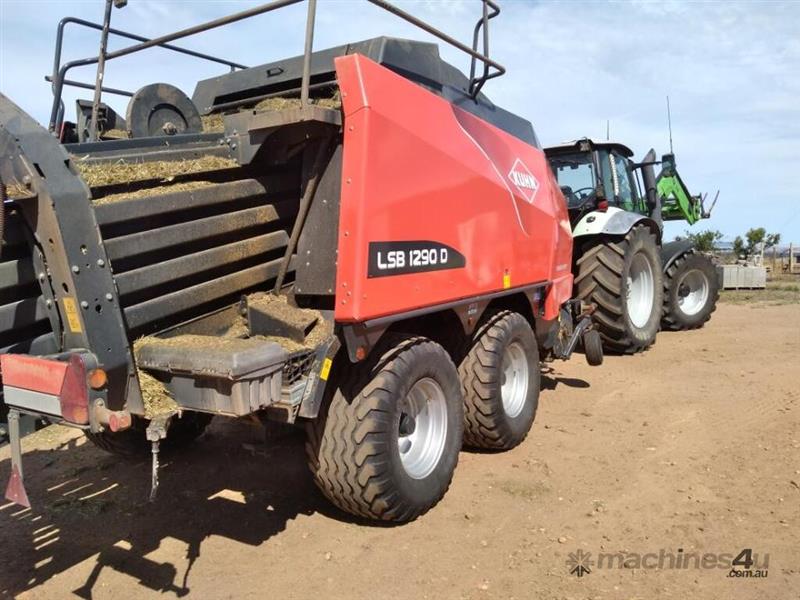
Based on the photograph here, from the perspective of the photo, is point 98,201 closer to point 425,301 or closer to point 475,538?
point 425,301

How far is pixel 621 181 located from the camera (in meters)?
8.16

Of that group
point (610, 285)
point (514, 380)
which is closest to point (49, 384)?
point (514, 380)

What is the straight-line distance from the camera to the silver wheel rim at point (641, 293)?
7.94 meters

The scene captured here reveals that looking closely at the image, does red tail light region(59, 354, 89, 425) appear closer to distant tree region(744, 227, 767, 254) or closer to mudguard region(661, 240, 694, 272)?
mudguard region(661, 240, 694, 272)

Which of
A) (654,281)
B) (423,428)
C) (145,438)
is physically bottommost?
(145,438)

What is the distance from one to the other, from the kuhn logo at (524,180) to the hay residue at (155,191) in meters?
2.17

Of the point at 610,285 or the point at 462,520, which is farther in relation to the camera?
the point at 610,285

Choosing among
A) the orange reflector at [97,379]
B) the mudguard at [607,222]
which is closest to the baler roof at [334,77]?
the orange reflector at [97,379]

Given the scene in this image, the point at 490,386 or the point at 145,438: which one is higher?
the point at 490,386

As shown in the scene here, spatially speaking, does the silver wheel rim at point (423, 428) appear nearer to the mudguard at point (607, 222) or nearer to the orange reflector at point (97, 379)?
the orange reflector at point (97, 379)

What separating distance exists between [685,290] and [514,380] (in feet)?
19.4

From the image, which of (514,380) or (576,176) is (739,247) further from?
(514,380)

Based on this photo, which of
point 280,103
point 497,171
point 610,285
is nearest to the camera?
point 280,103

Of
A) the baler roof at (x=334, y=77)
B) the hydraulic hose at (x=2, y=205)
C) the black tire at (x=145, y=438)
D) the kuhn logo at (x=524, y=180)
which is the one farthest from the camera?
the kuhn logo at (x=524, y=180)
